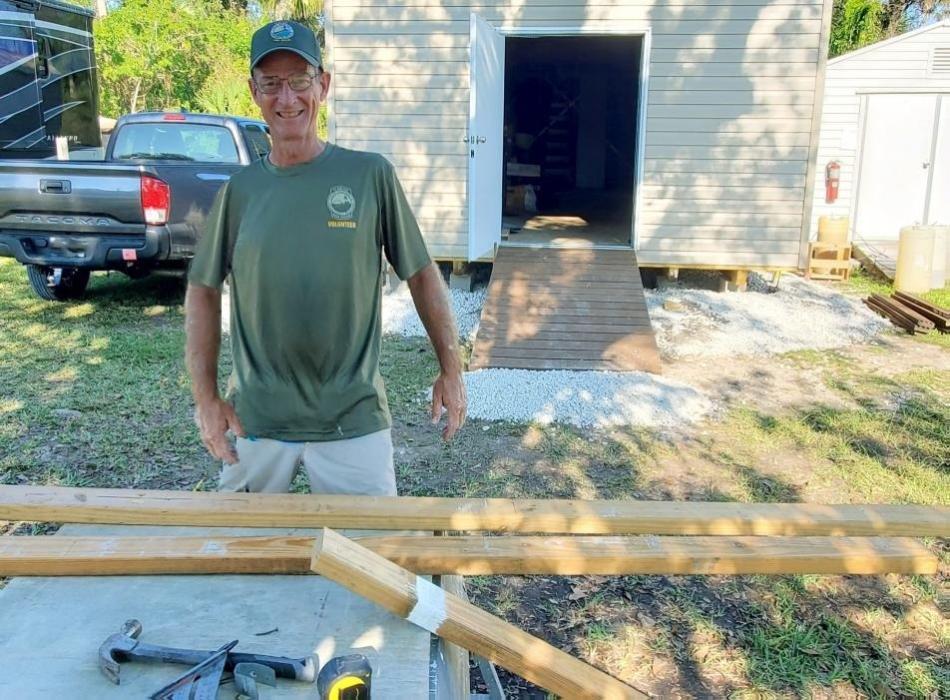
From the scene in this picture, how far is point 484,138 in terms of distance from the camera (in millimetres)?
8141

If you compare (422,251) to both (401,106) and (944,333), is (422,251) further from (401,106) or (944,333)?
(944,333)

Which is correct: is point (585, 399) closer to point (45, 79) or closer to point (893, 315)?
point (893, 315)

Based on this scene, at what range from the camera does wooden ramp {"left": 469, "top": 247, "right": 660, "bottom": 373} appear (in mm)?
6828

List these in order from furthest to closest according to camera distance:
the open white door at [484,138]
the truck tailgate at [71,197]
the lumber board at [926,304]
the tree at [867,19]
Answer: the tree at [867,19], the lumber board at [926,304], the open white door at [484,138], the truck tailgate at [71,197]

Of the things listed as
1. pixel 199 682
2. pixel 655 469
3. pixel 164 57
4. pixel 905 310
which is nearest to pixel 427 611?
pixel 199 682

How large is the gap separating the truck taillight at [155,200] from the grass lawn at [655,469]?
1042mm

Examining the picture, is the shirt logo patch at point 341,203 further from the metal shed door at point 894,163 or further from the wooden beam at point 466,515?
the metal shed door at point 894,163

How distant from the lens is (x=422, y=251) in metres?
2.35

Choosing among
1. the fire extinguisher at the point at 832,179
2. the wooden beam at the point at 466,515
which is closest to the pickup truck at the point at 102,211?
the wooden beam at the point at 466,515

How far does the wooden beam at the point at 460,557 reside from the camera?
1706mm

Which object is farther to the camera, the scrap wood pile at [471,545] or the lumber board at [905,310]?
the lumber board at [905,310]

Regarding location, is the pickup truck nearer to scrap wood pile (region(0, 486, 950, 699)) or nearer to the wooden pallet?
scrap wood pile (region(0, 486, 950, 699))

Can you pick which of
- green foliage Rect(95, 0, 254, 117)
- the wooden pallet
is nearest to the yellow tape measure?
the wooden pallet

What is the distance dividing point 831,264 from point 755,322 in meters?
3.75
